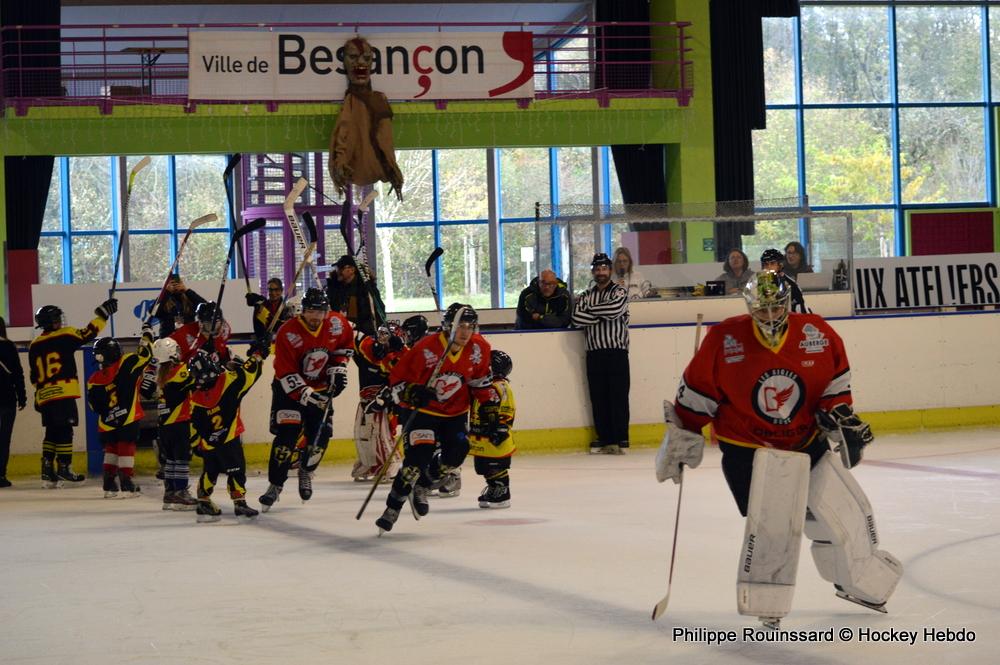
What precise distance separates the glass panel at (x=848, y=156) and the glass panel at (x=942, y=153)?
1.13 ft

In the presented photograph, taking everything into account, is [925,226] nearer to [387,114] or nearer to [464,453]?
[387,114]

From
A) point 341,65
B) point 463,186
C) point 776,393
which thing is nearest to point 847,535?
point 776,393

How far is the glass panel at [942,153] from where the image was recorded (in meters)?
24.6

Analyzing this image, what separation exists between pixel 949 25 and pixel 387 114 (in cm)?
1281

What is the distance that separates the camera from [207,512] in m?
8.87

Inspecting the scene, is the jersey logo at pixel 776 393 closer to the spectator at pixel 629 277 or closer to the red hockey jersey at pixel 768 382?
the red hockey jersey at pixel 768 382

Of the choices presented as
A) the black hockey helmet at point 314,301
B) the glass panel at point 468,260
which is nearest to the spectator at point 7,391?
the black hockey helmet at point 314,301

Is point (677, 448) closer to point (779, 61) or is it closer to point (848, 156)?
point (779, 61)

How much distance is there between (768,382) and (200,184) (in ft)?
Result: 73.2

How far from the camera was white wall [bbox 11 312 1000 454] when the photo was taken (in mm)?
12031

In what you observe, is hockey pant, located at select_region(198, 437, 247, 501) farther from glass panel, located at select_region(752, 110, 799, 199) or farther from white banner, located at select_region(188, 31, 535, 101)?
glass panel, located at select_region(752, 110, 799, 199)

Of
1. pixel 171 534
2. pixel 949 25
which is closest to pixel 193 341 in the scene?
pixel 171 534

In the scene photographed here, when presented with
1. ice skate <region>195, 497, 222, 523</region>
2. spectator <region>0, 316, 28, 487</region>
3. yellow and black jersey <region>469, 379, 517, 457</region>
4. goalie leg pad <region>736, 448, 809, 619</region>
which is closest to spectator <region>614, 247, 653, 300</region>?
yellow and black jersey <region>469, 379, 517, 457</region>

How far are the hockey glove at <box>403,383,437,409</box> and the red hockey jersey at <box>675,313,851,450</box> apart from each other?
2.79 meters
